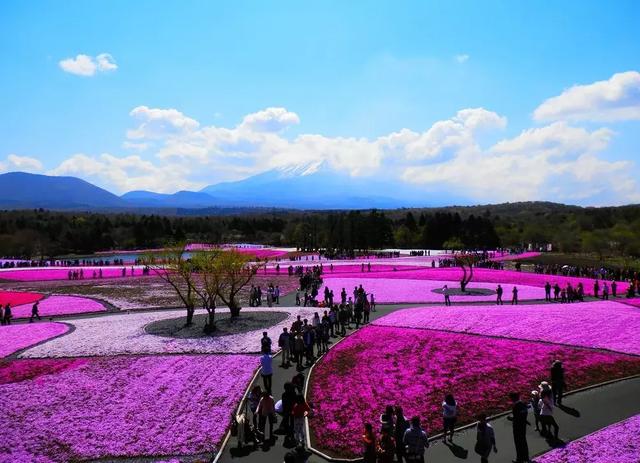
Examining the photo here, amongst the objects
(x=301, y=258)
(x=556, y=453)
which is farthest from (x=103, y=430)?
(x=301, y=258)

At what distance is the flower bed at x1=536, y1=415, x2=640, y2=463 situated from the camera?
597 inches

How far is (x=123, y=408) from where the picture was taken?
20969 millimetres

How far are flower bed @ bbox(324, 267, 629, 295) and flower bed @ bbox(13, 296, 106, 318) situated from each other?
28.6 meters

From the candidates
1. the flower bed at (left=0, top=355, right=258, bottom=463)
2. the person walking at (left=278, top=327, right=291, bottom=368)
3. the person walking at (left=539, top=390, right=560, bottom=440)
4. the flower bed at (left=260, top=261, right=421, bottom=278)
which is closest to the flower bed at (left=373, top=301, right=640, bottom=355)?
the person walking at (left=278, top=327, right=291, bottom=368)

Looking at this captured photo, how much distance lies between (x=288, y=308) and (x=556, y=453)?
29249 mm

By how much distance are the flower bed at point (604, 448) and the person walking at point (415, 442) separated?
11.3 ft

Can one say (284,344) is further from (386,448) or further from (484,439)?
(484,439)

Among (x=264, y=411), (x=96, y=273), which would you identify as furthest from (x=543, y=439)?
(x=96, y=273)

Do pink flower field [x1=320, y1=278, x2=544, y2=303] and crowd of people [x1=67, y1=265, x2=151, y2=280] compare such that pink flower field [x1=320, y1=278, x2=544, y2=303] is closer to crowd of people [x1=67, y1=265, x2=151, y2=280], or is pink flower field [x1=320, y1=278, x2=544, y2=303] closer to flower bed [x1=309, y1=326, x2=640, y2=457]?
flower bed [x1=309, y1=326, x2=640, y2=457]

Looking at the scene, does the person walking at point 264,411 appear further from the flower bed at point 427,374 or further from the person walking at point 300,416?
the flower bed at point 427,374

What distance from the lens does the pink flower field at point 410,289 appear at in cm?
4689

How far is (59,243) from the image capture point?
124625mm

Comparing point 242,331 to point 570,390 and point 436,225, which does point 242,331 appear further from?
point 436,225

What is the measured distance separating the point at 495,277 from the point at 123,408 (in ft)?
161
